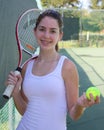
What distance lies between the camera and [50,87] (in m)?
1.86

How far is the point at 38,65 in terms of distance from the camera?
2023 mm

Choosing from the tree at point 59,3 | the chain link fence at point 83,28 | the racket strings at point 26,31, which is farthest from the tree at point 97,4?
the racket strings at point 26,31

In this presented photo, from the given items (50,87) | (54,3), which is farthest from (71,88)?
(54,3)

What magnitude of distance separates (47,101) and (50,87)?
0.26ft

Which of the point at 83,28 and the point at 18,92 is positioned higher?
the point at 18,92

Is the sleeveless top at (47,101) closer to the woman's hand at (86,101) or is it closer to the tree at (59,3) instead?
the woman's hand at (86,101)

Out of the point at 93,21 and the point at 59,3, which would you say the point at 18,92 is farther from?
the point at 59,3

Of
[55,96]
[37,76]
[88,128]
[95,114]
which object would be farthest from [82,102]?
[95,114]

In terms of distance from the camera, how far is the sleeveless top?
73.7 inches

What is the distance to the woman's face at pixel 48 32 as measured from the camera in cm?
196

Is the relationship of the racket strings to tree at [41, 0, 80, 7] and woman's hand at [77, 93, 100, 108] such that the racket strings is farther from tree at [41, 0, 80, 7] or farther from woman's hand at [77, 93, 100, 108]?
tree at [41, 0, 80, 7]

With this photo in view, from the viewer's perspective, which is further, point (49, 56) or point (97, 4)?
point (97, 4)

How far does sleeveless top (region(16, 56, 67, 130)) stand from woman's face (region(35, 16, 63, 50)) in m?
0.11

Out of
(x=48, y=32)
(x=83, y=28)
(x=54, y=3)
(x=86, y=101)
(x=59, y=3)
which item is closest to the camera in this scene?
(x=86, y=101)
